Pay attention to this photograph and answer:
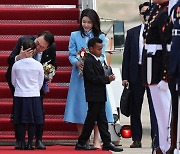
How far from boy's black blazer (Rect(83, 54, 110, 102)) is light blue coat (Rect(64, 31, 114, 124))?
0.63 metres

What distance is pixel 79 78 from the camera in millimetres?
13141

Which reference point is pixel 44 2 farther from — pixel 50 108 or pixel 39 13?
pixel 50 108

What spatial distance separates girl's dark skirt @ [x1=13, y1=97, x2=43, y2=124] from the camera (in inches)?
496

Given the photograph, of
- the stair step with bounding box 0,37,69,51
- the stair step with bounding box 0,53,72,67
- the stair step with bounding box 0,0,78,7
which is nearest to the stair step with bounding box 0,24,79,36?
the stair step with bounding box 0,37,69,51

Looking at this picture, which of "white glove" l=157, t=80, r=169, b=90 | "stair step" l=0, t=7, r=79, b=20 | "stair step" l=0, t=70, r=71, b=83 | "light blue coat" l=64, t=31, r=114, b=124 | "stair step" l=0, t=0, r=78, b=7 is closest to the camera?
"white glove" l=157, t=80, r=169, b=90

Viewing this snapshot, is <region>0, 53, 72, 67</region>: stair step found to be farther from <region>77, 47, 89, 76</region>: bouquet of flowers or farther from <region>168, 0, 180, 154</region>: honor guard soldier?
<region>168, 0, 180, 154</region>: honor guard soldier

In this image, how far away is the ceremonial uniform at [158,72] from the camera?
9750 millimetres

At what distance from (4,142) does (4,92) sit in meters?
0.75

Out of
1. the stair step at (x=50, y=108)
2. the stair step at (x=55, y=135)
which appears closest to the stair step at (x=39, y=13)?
the stair step at (x=50, y=108)

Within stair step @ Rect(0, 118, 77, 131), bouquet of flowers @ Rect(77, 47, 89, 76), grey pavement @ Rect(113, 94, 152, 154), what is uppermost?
bouquet of flowers @ Rect(77, 47, 89, 76)

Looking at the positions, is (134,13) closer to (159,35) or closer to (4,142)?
(4,142)

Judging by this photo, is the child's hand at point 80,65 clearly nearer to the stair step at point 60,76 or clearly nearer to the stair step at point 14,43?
the stair step at point 60,76

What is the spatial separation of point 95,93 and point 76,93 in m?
0.78

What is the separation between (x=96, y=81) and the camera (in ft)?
40.7
